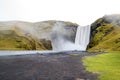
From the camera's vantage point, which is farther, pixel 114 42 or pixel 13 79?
pixel 114 42

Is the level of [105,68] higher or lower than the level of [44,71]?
lower

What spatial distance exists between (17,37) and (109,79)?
169363mm

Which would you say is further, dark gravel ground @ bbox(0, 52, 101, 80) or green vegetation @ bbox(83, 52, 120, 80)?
green vegetation @ bbox(83, 52, 120, 80)

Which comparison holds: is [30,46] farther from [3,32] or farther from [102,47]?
[102,47]

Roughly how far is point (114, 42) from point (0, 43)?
8547 cm

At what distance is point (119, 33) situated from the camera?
18975cm

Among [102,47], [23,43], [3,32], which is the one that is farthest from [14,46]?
[102,47]

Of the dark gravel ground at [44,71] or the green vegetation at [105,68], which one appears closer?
the dark gravel ground at [44,71]

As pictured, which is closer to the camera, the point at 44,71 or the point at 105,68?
the point at 44,71

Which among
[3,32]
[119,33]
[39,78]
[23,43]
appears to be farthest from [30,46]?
[39,78]

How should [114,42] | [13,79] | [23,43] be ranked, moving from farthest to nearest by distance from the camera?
[23,43] → [114,42] → [13,79]

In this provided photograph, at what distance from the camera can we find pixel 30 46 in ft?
649

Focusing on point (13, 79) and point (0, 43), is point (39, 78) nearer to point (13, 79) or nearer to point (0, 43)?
point (13, 79)

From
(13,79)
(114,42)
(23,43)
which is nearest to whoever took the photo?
(13,79)
